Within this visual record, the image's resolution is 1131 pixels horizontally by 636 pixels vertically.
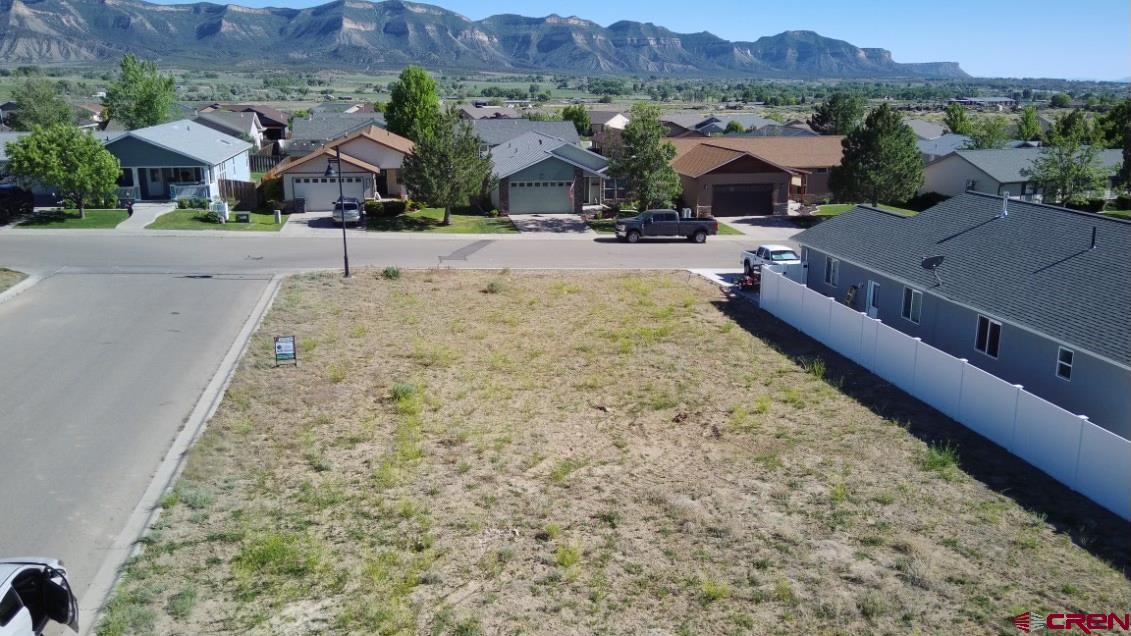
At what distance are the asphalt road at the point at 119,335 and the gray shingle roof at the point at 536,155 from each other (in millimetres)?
9465

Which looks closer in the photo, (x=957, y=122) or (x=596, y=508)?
(x=596, y=508)

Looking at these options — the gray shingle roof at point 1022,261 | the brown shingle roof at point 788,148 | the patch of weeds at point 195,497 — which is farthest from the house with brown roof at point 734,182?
the patch of weeds at point 195,497

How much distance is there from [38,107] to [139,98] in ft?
26.6

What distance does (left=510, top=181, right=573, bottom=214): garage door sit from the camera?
179 ft

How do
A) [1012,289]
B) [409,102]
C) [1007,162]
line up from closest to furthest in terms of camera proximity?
[1012,289] < [1007,162] < [409,102]

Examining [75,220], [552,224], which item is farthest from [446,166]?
[75,220]

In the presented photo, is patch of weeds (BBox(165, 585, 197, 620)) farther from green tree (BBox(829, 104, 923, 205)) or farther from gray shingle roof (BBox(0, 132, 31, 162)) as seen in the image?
gray shingle roof (BBox(0, 132, 31, 162))

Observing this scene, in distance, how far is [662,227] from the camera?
153 feet

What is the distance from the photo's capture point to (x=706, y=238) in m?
47.5

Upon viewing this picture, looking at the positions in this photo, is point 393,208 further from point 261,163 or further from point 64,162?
point 261,163

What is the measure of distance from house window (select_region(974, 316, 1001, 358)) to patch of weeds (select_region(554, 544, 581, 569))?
45.7ft

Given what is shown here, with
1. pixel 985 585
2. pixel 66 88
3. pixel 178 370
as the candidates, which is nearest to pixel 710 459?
pixel 985 585

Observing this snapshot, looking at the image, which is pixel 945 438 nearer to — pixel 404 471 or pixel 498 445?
pixel 498 445

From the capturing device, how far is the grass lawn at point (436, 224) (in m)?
48.8
